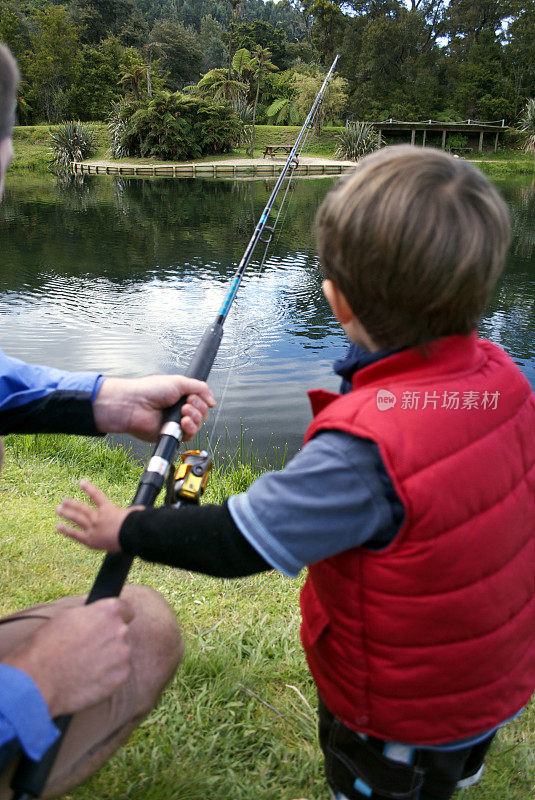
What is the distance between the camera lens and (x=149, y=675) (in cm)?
127

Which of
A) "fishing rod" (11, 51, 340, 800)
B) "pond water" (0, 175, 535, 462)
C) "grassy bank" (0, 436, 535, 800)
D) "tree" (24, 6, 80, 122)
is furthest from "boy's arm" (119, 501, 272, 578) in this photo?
"tree" (24, 6, 80, 122)

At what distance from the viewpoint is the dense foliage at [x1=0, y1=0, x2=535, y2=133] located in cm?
4131

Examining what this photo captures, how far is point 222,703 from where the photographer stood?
173cm

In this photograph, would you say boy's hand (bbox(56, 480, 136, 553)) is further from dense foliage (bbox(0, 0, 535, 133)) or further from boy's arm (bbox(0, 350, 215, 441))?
dense foliage (bbox(0, 0, 535, 133))

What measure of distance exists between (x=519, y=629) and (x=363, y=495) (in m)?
0.45

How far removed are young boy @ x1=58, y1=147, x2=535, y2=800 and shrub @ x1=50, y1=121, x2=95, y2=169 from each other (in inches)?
1396

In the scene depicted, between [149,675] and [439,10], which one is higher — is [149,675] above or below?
below

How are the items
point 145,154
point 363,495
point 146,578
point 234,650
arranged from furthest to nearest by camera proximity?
point 145,154
point 146,578
point 234,650
point 363,495

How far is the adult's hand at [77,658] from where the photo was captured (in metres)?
1.01

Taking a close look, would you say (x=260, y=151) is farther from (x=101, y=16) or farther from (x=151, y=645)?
(x=151, y=645)

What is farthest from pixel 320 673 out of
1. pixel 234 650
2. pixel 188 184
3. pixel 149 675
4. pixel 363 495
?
pixel 188 184

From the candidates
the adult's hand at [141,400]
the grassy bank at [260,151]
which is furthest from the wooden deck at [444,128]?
the adult's hand at [141,400]

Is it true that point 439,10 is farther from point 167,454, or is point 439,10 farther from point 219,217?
point 167,454

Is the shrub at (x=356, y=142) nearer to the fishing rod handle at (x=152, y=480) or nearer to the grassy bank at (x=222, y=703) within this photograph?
the grassy bank at (x=222, y=703)
